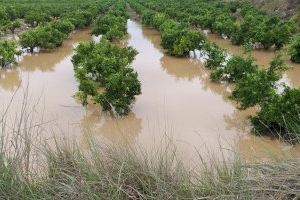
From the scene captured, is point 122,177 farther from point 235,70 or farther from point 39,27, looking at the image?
point 39,27

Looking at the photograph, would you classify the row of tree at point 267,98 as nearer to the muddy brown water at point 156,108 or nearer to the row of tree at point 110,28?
the muddy brown water at point 156,108

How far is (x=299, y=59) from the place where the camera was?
20703mm

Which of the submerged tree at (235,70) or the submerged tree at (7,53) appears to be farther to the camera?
the submerged tree at (7,53)

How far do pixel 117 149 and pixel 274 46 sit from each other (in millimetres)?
20402

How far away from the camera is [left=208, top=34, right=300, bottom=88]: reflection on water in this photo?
1877 centimetres

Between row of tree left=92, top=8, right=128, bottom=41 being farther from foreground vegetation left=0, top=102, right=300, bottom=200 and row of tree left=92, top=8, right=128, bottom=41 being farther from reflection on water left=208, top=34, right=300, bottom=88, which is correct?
foreground vegetation left=0, top=102, right=300, bottom=200

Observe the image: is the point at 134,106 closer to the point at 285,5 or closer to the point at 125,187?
the point at 125,187

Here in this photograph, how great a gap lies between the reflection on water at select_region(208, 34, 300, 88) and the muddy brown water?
38cm

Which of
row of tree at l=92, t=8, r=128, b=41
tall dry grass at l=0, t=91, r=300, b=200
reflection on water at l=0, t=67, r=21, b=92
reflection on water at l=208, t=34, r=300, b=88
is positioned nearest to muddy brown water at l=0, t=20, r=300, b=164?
reflection on water at l=0, t=67, r=21, b=92

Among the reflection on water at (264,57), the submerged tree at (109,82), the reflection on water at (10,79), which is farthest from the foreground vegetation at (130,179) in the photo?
the reflection on water at (264,57)

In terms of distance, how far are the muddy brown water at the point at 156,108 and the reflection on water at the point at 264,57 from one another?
1.26ft

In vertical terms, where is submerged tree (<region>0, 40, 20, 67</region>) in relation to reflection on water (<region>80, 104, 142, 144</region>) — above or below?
below

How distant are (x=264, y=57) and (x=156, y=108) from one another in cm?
961

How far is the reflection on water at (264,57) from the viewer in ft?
61.6
